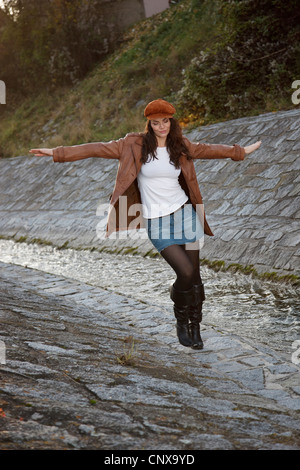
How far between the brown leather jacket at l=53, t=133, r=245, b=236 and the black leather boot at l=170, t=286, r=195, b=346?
27.7 inches

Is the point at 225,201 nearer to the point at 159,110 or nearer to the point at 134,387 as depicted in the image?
the point at 159,110

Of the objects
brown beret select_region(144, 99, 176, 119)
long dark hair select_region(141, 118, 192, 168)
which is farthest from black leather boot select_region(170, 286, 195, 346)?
brown beret select_region(144, 99, 176, 119)

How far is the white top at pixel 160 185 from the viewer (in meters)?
5.22

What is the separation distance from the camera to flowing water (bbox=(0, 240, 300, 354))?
6410 millimetres

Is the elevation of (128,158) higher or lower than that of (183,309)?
higher

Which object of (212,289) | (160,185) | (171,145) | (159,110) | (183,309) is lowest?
(212,289)

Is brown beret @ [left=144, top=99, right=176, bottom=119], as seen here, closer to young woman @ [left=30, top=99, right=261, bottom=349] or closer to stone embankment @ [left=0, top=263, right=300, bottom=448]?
young woman @ [left=30, top=99, right=261, bottom=349]

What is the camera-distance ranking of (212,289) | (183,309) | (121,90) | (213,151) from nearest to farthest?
(213,151) < (183,309) < (212,289) < (121,90)

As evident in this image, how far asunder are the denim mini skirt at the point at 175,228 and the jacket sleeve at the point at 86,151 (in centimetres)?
62

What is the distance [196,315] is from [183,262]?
21.7 inches

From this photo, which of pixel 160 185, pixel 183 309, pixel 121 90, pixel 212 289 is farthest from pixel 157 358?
pixel 121 90

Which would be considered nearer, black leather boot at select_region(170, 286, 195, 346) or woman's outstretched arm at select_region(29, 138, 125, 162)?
woman's outstretched arm at select_region(29, 138, 125, 162)

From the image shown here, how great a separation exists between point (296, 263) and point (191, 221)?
312 cm

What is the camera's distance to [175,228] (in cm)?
529
